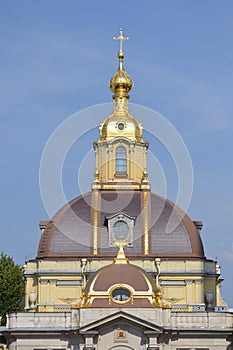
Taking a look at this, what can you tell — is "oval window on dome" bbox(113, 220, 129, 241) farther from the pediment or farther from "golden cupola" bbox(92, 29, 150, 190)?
the pediment

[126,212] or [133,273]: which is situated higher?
[126,212]

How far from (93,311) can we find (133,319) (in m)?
3.14

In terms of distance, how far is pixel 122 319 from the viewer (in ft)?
284

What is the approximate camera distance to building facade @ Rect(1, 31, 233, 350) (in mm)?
87188

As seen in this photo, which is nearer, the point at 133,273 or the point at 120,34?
the point at 133,273

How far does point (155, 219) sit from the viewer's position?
10106 cm

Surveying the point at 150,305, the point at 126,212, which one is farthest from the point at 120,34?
the point at 150,305

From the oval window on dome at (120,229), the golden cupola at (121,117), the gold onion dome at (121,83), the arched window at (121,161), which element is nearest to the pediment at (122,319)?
the oval window on dome at (120,229)

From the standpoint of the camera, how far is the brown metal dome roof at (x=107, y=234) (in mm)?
99938

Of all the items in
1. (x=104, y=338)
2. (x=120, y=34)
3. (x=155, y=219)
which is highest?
(x=120, y=34)

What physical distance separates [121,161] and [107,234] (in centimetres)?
1189

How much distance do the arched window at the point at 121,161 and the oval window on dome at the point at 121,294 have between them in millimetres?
23579

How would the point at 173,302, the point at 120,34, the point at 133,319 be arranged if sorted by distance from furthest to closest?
the point at 120,34, the point at 173,302, the point at 133,319

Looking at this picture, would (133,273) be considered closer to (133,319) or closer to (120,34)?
(133,319)
